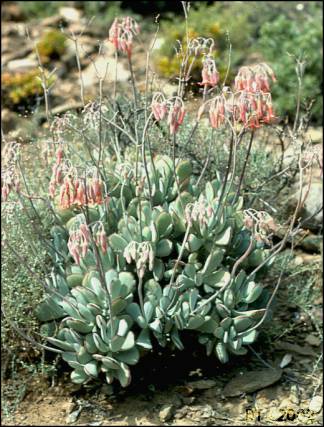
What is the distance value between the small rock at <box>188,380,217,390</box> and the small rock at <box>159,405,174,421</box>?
0.57 ft

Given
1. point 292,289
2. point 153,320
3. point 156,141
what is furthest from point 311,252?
point 153,320

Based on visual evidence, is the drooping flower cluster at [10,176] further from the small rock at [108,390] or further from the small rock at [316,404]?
the small rock at [316,404]

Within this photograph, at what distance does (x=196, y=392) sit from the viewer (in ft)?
12.8

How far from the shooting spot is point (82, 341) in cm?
365

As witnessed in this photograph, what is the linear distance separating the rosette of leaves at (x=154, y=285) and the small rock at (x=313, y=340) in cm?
60

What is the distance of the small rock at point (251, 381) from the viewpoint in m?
3.90

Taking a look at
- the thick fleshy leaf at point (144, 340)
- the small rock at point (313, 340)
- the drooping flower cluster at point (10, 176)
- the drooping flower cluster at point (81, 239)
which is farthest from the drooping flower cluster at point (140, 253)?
the small rock at point (313, 340)

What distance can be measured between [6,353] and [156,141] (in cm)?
131

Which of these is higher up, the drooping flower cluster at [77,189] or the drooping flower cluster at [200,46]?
the drooping flower cluster at [200,46]

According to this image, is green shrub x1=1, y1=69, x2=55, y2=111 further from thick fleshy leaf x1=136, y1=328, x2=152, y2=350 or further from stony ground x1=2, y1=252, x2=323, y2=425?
thick fleshy leaf x1=136, y1=328, x2=152, y2=350

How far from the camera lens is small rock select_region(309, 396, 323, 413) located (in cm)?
381

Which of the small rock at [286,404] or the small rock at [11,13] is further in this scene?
the small rock at [11,13]

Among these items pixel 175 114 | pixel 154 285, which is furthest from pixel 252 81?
pixel 154 285

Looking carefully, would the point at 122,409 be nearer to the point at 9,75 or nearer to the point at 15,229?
the point at 15,229
